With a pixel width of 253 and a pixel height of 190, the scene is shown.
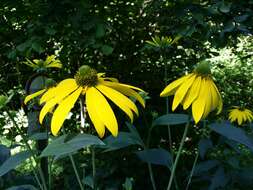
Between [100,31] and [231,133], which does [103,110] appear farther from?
[100,31]

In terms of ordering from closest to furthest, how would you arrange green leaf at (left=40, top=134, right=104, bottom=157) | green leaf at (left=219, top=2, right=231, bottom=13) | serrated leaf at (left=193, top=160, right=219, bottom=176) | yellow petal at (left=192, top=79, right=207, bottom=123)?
green leaf at (left=40, top=134, right=104, bottom=157)
yellow petal at (left=192, top=79, right=207, bottom=123)
serrated leaf at (left=193, top=160, right=219, bottom=176)
green leaf at (left=219, top=2, right=231, bottom=13)

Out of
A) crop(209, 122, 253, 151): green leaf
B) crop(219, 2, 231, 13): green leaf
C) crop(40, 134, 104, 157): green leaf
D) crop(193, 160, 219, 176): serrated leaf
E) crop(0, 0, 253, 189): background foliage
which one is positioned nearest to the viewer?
crop(40, 134, 104, 157): green leaf

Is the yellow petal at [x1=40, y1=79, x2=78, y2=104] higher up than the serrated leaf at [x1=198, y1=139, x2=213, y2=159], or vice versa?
the yellow petal at [x1=40, y1=79, x2=78, y2=104]

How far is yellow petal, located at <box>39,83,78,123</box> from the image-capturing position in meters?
0.84

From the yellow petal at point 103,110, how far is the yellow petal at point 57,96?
4cm

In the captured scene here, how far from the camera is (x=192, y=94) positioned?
2.98 feet

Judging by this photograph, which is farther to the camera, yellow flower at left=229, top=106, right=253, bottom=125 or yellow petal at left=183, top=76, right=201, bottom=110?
yellow flower at left=229, top=106, right=253, bottom=125

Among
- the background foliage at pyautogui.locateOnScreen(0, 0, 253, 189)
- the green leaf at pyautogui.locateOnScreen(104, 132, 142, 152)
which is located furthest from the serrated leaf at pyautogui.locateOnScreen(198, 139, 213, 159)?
the green leaf at pyautogui.locateOnScreen(104, 132, 142, 152)

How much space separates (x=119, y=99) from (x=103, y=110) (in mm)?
59

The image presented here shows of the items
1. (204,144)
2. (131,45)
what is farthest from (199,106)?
(131,45)

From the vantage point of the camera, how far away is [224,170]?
1655 mm

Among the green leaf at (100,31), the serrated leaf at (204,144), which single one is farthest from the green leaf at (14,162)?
the green leaf at (100,31)

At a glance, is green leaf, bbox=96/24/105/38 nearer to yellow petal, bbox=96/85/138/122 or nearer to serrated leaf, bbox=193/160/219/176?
serrated leaf, bbox=193/160/219/176

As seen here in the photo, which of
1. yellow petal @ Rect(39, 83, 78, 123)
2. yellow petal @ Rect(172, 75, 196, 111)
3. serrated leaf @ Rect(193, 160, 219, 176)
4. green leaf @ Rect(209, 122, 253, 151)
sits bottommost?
serrated leaf @ Rect(193, 160, 219, 176)
